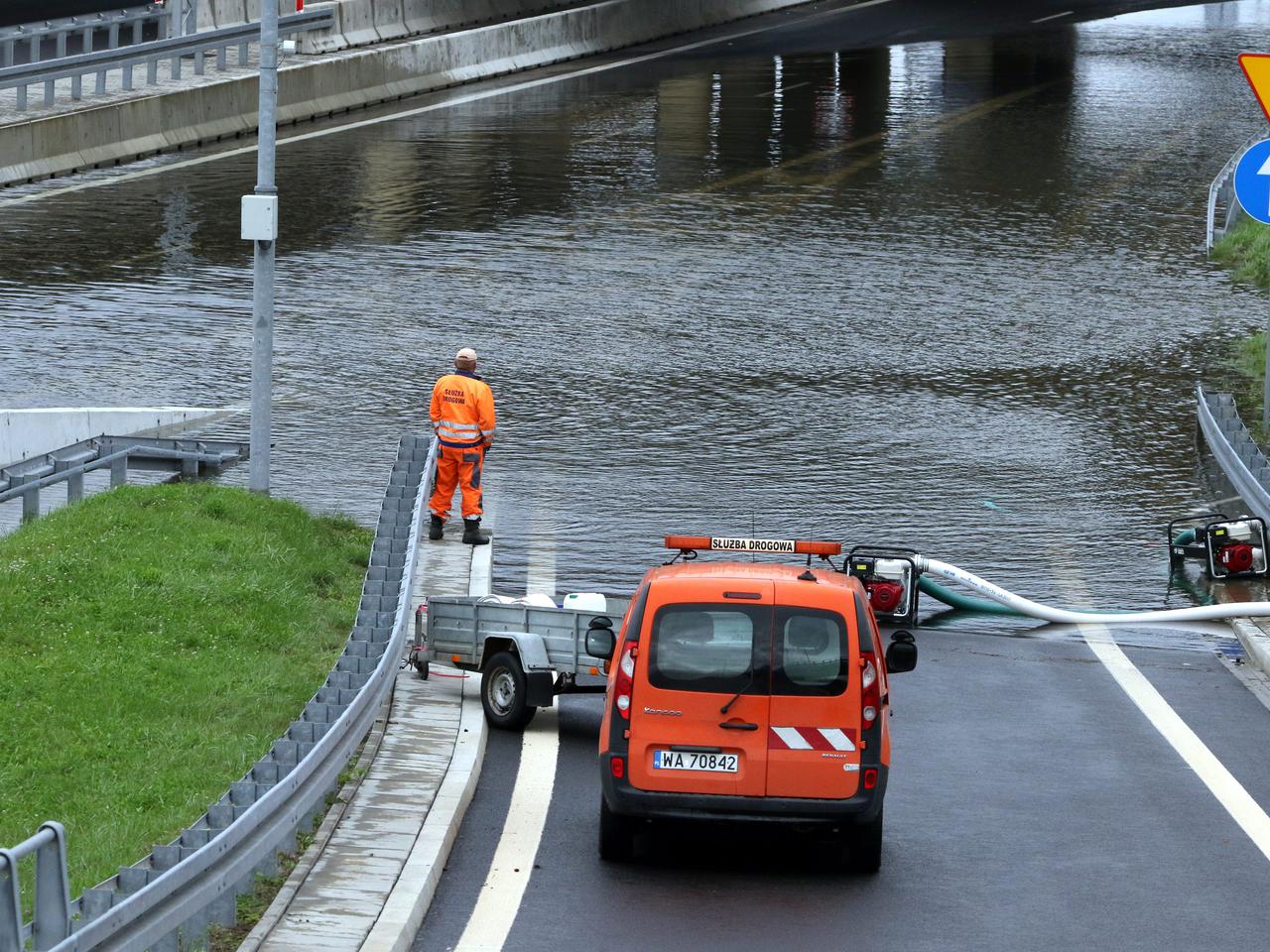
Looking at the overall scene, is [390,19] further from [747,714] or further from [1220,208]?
[747,714]

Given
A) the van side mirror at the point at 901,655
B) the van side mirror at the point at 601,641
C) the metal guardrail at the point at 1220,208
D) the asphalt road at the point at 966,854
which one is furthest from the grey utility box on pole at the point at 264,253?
the metal guardrail at the point at 1220,208

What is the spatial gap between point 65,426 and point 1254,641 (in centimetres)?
1009

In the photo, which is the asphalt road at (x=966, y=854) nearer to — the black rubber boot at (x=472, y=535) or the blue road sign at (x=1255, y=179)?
the black rubber boot at (x=472, y=535)

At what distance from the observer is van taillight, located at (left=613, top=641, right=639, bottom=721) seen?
981cm

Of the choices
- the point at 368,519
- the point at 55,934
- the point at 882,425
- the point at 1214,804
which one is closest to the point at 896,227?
the point at 882,425

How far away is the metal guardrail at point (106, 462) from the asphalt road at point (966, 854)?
4.97 metres

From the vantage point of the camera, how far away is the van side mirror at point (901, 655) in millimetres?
10731

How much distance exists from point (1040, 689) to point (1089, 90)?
31196 millimetres

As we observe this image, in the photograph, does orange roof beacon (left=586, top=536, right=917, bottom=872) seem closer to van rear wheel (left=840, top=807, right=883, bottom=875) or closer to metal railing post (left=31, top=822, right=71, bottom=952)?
van rear wheel (left=840, top=807, right=883, bottom=875)

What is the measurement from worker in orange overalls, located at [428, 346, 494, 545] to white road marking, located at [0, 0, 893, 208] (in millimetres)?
14587

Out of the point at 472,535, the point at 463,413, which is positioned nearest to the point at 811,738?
the point at 472,535

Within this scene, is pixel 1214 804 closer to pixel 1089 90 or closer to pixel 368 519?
pixel 368 519

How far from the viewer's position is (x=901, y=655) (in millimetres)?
10727

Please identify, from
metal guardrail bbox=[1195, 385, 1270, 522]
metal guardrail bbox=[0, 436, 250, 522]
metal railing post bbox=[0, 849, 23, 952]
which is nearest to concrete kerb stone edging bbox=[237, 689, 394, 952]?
metal railing post bbox=[0, 849, 23, 952]
